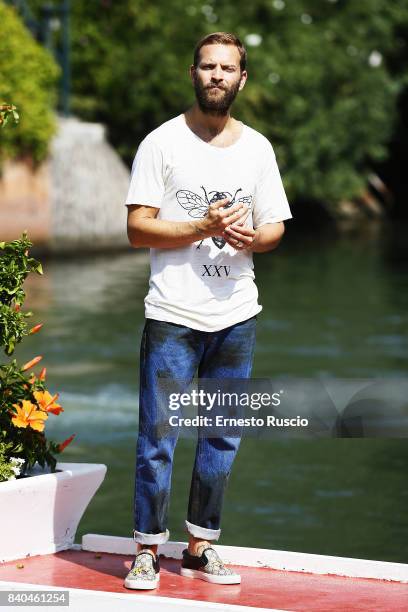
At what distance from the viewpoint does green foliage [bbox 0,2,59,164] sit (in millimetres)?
28188

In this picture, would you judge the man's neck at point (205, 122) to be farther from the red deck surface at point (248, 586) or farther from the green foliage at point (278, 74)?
the green foliage at point (278, 74)

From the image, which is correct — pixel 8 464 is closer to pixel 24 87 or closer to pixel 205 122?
pixel 205 122

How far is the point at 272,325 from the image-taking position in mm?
19188

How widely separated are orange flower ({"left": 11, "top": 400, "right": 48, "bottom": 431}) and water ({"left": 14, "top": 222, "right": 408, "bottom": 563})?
3112 mm

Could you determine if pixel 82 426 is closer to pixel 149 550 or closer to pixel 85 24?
pixel 149 550

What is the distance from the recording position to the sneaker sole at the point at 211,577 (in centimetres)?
536

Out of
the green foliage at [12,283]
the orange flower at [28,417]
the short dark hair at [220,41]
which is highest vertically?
the short dark hair at [220,41]

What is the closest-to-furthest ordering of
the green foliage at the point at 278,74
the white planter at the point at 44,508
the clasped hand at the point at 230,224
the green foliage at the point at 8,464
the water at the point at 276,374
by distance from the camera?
the clasped hand at the point at 230,224 < the white planter at the point at 44,508 < the green foliage at the point at 8,464 < the water at the point at 276,374 < the green foliage at the point at 278,74

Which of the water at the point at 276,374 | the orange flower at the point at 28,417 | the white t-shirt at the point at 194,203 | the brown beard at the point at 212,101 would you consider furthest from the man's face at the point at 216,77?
the water at the point at 276,374

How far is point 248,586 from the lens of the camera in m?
5.34

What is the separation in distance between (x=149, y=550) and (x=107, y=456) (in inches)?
223

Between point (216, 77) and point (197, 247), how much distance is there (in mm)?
591

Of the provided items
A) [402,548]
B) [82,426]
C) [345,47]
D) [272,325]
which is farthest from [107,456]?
A: [345,47]

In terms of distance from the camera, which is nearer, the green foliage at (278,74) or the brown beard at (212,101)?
the brown beard at (212,101)
